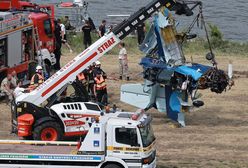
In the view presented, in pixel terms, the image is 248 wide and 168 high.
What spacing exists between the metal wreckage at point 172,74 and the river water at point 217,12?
79.4 feet

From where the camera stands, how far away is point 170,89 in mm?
25656

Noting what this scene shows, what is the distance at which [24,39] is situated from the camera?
31.2 metres

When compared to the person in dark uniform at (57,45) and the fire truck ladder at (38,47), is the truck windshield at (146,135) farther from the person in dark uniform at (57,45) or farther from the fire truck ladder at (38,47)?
the person in dark uniform at (57,45)

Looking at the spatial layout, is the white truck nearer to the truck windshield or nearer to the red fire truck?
the truck windshield

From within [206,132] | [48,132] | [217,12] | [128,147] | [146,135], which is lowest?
[217,12]

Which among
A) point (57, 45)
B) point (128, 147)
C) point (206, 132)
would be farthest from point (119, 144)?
point (57, 45)

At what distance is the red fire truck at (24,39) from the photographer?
1163 inches

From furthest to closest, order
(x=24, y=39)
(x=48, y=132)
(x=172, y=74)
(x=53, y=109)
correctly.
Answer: (x=24, y=39)
(x=172, y=74)
(x=53, y=109)
(x=48, y=132)

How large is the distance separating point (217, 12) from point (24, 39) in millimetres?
31800

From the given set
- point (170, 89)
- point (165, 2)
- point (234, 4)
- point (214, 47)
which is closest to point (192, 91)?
point (170, 89)

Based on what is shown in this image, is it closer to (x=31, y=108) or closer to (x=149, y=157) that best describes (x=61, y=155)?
(x=149, y=157)

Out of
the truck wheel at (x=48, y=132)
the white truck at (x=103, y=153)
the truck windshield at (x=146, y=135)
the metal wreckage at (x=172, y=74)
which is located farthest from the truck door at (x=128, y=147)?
the metal wreckage at (x=172, y=74)

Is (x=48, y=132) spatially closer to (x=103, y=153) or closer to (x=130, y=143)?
(x=103, y=153)

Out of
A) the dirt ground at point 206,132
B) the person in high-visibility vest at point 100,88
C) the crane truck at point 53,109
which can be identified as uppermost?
the crane truck at point 53,109
